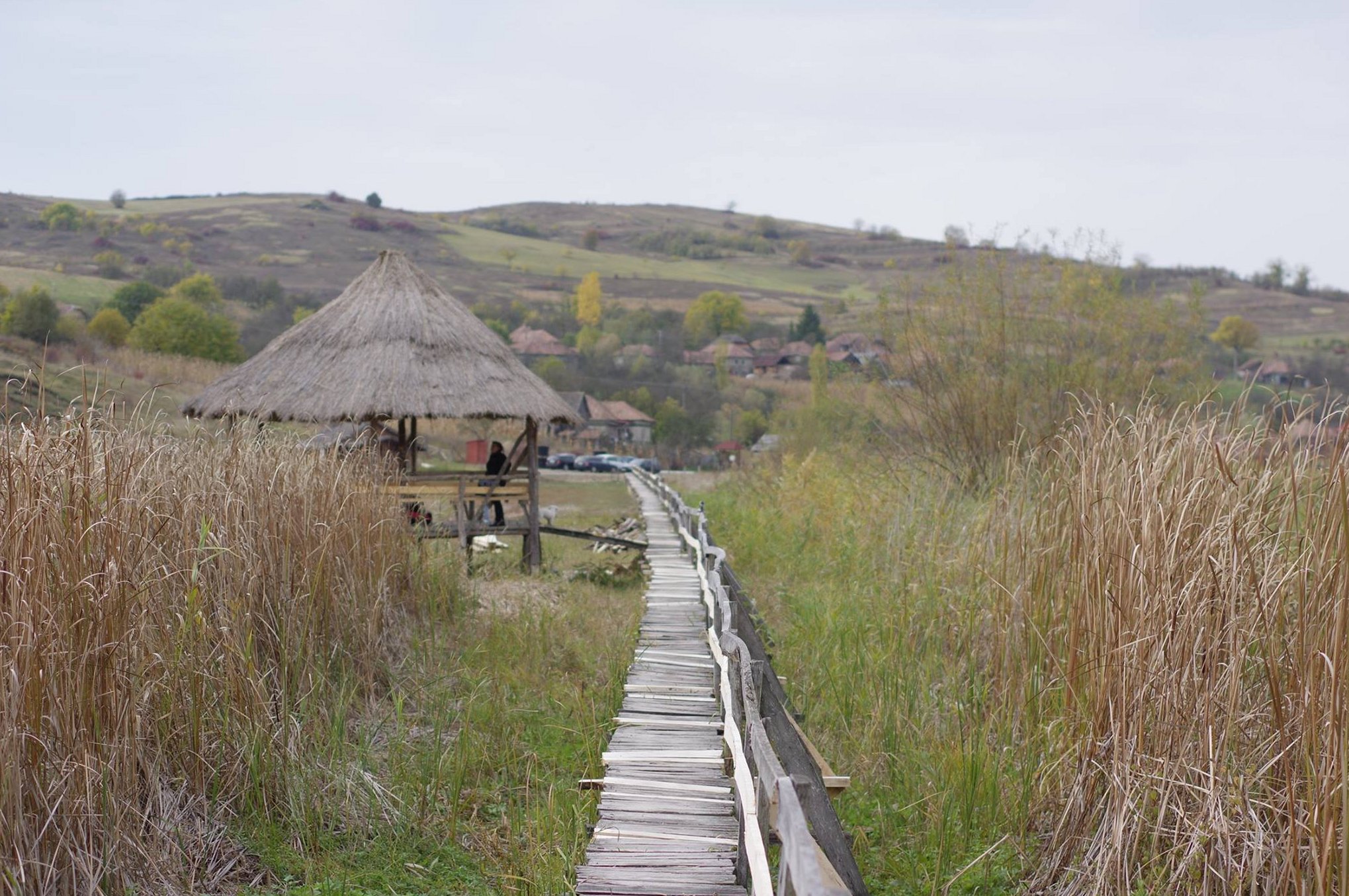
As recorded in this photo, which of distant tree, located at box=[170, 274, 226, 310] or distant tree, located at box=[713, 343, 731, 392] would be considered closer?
distant tree, located at box=[170, 274, 226, 310]

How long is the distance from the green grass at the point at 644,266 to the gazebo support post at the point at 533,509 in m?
85.2

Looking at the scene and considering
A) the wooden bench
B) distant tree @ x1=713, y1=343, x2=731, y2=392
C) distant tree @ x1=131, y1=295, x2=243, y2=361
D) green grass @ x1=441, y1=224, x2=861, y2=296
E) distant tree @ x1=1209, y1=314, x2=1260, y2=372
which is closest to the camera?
the wooden bench

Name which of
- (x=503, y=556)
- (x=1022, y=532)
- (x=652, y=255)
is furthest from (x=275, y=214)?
(x=1022, y=532)

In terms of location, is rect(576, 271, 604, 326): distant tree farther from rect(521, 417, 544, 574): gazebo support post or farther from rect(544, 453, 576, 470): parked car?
rect(521, 417, 544, 574): gazebo support post

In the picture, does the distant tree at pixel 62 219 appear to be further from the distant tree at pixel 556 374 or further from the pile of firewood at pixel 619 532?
the pile of firewood at pixel 619 532

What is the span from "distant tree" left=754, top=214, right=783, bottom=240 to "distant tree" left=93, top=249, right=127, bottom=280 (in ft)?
219

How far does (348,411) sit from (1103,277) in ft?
26.4

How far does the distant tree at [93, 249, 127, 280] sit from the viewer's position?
235 ft

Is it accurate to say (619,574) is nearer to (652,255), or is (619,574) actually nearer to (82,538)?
(82,538)

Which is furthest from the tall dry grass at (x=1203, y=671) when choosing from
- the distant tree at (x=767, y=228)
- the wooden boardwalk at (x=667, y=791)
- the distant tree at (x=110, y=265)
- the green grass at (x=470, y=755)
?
the distant tree at (x=767, y=228)

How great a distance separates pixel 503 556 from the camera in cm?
1456

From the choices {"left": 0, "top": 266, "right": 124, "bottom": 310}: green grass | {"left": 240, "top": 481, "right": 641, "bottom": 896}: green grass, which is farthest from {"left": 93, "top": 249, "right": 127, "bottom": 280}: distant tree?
{"left": 240, "top": 481, "right": 641, "bottom": 896}: green grass

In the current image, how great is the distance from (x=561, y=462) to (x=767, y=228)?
8709 centimetres

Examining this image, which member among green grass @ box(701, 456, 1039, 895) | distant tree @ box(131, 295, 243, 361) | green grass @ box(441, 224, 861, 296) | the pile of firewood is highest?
green grass @ box(441, 224, 861, 296)
